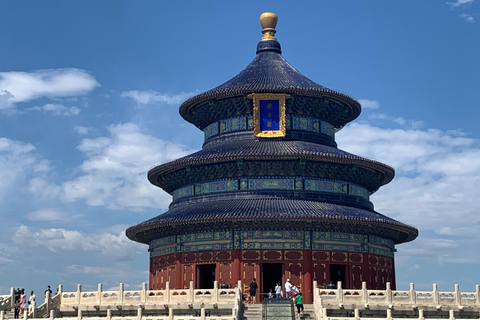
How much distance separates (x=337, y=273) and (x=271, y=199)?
6375 millimetres

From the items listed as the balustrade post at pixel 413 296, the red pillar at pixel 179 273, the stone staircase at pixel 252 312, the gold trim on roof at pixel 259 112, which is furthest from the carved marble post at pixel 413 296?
the gold trim on roof at pixel 259 112

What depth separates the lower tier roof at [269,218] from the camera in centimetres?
5100

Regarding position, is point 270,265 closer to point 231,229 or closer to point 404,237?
point 231,229

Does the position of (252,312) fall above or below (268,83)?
below

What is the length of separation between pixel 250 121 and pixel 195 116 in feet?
18.7

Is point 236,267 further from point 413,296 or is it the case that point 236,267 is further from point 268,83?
point 268,83

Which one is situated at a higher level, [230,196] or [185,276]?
[230,196]

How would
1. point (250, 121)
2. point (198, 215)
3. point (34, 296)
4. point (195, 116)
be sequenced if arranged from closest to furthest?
point (34, 296) → point (198, 215) → point (250, 121) → point (195, 116)

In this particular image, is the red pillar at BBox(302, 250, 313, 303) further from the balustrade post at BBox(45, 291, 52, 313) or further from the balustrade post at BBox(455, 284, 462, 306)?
the balustrade post at BBox(45, 291, 52, 313)

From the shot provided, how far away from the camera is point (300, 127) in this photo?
58531 millimetres

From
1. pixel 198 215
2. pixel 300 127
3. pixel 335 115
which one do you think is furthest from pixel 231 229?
pixel 335 115

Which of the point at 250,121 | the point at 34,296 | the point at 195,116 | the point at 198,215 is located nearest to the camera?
the point at 34,296

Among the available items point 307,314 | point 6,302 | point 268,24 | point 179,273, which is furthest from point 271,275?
point 268,24

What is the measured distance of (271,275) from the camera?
54500 mm
